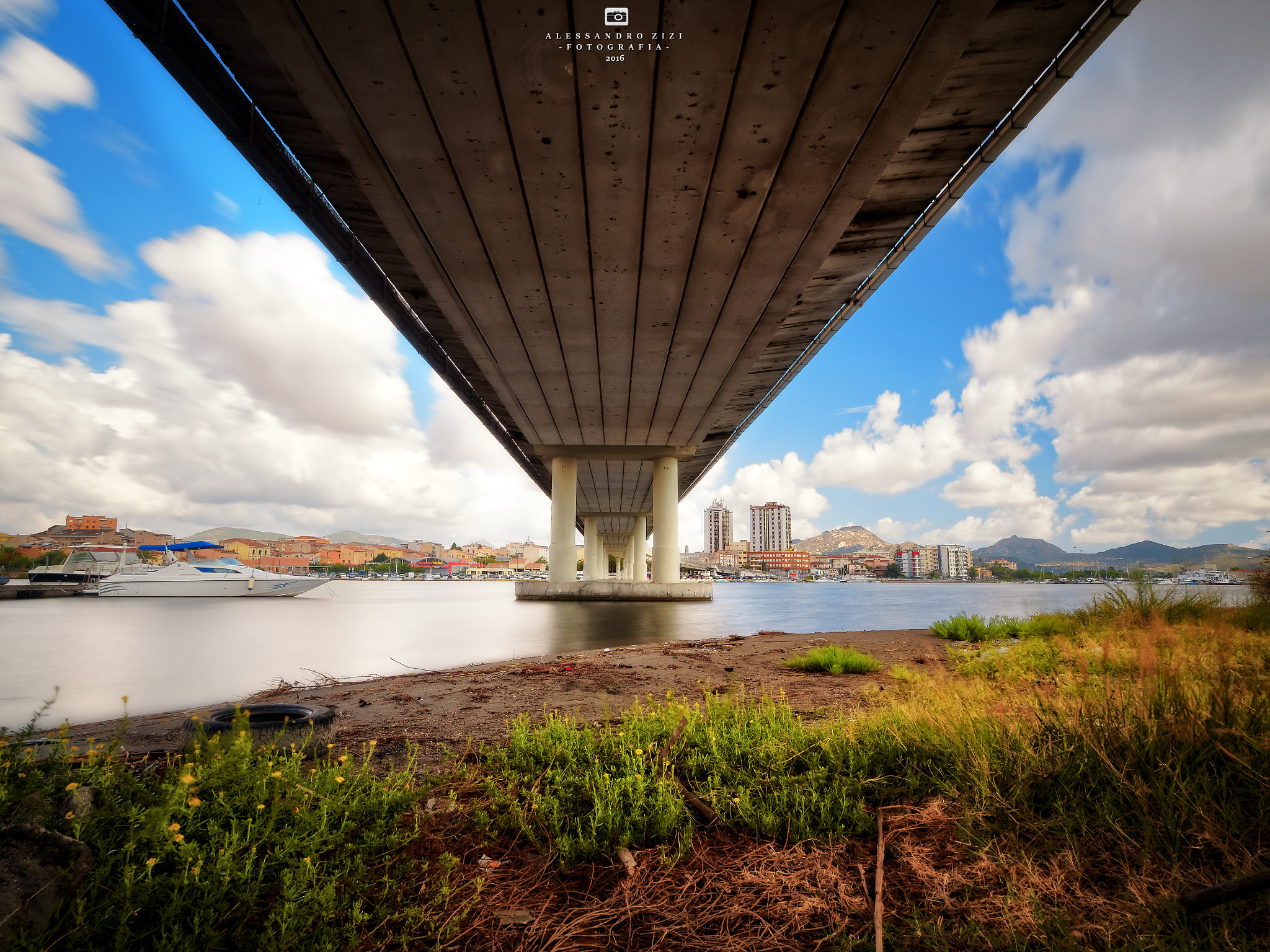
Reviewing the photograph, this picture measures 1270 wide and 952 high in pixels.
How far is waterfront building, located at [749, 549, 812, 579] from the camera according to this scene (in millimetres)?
183875

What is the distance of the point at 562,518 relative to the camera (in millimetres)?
33656

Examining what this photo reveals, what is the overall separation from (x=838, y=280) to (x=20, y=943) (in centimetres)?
1547

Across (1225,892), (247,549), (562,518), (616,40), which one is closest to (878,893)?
(1225,892)

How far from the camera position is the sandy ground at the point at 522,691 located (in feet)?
15.2

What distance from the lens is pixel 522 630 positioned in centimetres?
1692

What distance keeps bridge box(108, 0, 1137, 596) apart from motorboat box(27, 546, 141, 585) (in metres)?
46.6

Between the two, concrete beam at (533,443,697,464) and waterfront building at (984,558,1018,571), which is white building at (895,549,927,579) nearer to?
waterfront building at (984,558,1018,571)

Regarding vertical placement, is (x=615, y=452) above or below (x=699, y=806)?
above

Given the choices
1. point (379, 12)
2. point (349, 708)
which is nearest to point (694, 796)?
point (349, 708)

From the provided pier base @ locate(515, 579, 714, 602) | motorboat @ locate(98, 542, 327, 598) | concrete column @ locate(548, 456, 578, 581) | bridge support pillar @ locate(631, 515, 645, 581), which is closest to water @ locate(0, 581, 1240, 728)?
pier base @ locate(515, 579, 714, 602)

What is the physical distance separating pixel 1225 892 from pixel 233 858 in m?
3.30

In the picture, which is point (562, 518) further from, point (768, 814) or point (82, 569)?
point (82, 569)

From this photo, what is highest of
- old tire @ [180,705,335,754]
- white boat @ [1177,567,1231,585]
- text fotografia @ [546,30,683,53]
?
text fotografia @ [546,30,683,53]

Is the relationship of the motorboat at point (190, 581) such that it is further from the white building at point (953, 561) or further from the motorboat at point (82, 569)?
the white building at point (953, 561)
